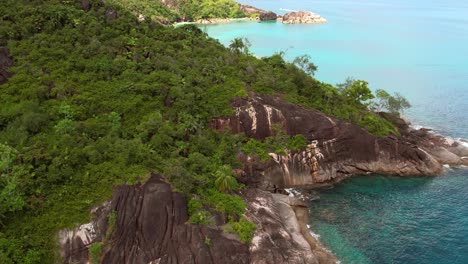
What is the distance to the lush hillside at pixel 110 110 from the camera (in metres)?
34.3

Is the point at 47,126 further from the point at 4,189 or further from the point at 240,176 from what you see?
the point at 240,176

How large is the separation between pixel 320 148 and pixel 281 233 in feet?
67.9

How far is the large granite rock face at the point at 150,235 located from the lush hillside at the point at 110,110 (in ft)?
4.05

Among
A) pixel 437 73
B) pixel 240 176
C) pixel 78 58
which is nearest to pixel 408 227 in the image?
pixel 240 176

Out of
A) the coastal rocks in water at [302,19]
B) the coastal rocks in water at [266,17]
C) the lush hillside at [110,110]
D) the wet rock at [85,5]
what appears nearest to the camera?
the lush hillside at [110,110]

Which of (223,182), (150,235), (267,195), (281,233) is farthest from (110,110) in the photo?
(281,233)

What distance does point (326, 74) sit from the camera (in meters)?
106

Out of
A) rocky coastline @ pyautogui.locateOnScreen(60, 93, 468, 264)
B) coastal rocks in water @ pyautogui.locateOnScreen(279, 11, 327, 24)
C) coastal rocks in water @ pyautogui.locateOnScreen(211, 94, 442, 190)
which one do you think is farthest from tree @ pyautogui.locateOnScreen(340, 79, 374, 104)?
coastal rocks in water @ pyautogui.locateOnScreen(279, 11, 327, 24)

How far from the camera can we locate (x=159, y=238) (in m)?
35.0

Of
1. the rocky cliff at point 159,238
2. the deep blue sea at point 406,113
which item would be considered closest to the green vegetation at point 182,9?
the deep blue sea at point 406,113

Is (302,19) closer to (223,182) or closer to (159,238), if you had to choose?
(223,182)

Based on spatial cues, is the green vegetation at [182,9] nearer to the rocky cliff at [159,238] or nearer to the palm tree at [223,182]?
the palm tree at [223,182]

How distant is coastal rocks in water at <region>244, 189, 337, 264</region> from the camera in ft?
120

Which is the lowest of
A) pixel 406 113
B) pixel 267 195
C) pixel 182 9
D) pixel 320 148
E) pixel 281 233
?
pixel 281 233
